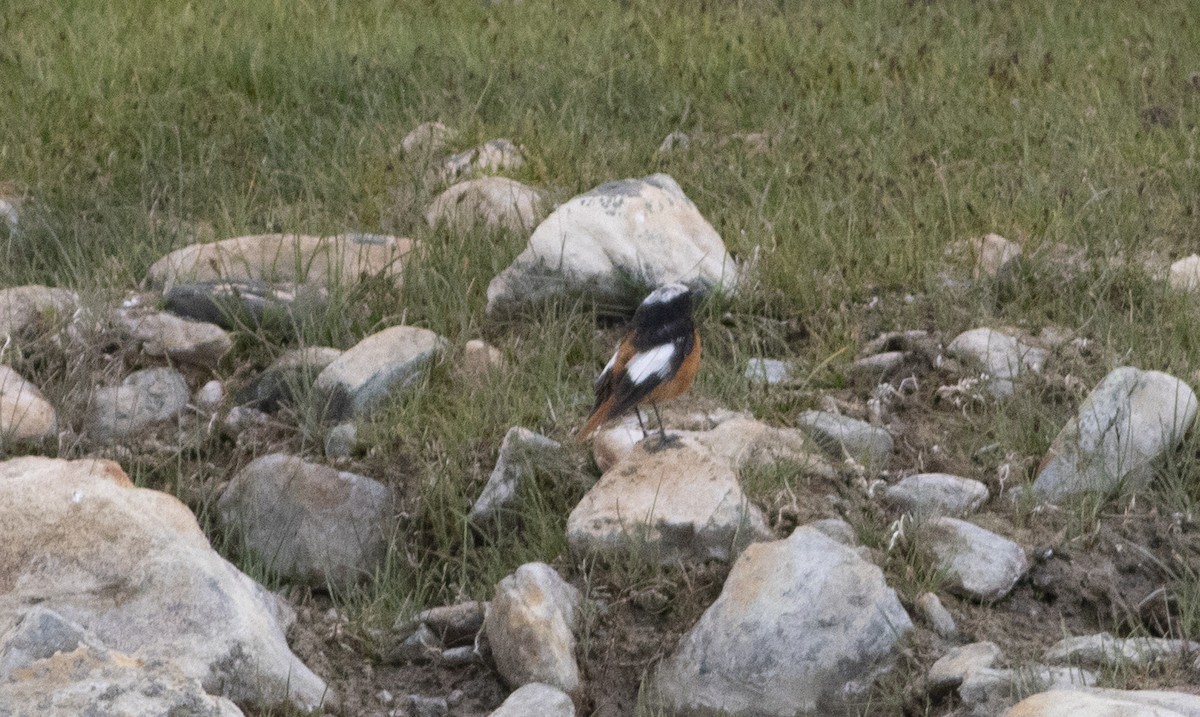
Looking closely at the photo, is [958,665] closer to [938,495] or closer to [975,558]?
[975,558]

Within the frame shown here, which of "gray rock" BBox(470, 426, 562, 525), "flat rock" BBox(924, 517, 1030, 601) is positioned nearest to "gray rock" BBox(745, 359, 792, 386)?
"gray rock" BBox(470, 426, 562, 525)

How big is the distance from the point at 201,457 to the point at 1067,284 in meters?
3.03

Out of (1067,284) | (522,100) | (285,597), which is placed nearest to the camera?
(285,597)

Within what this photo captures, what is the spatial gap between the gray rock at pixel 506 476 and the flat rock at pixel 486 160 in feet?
6.92

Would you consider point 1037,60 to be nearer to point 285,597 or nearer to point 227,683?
point 285,597

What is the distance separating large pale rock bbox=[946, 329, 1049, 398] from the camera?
15.9ft

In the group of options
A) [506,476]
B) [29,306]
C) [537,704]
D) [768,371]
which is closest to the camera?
[537,704]

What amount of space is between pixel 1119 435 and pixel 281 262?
292cm

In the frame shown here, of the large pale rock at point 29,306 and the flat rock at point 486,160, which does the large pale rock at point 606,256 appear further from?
the large pale rock at point 29,306

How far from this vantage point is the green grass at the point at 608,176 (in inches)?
182

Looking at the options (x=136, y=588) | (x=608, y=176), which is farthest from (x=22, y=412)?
(x=608, y=176)

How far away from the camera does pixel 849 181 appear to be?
626 cm

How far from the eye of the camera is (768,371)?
504 centimetres

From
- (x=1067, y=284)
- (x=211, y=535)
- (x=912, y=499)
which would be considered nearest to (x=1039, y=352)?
(x=1067, y=284)
